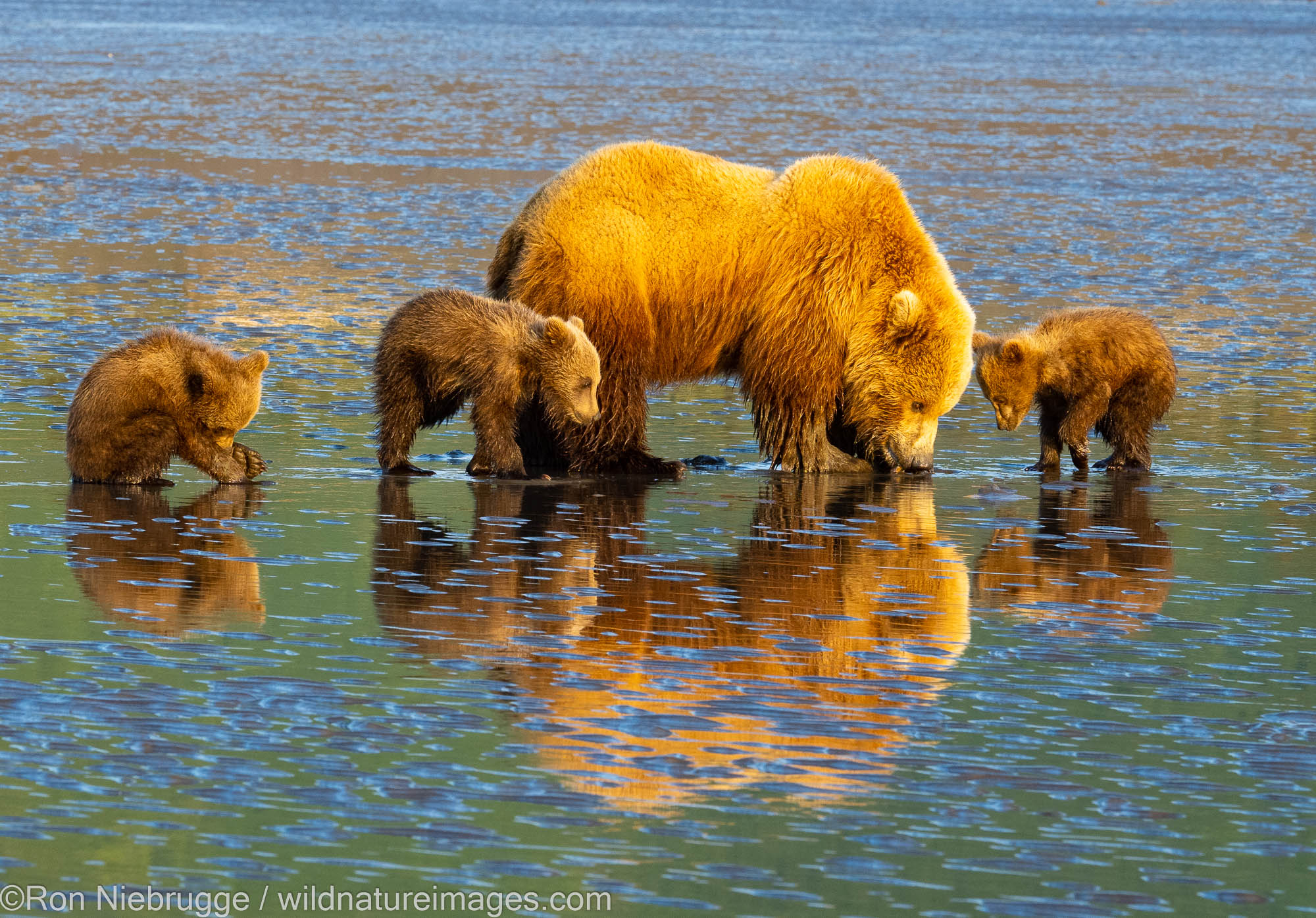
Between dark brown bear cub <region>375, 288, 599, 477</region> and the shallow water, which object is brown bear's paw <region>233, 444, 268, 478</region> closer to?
the shallow water

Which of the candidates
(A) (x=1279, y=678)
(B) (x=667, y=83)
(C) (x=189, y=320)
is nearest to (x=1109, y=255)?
(C) (x=189, y=320)

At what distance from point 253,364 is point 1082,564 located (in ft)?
11.7

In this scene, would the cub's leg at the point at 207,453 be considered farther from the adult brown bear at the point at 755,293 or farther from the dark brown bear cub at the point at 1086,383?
the dark brown bear cub at the point at 1086,383

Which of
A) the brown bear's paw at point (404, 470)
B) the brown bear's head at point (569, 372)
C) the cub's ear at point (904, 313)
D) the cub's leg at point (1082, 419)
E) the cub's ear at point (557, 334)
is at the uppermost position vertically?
the cub's ear at point (904, 313)

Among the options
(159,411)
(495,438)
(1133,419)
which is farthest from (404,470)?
(1133,419)

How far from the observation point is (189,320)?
1318cm

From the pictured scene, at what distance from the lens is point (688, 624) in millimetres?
6395

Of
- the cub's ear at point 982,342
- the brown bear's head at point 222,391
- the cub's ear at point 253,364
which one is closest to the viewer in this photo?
the brown bear's head at point 222,391

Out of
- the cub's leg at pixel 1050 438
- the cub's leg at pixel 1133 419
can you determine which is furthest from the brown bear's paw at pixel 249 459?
the cub's leg at pixel 1133 419

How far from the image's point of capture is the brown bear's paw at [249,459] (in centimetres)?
893

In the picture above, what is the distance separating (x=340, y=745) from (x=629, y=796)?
2.59ft

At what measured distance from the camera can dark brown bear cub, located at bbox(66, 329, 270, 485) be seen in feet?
Result: 28.0

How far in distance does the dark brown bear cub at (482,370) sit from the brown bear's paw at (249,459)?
0.61 meters

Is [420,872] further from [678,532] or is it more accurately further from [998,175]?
[998,175]
